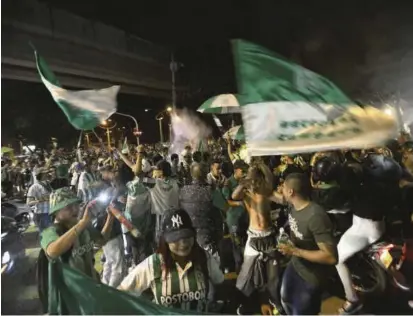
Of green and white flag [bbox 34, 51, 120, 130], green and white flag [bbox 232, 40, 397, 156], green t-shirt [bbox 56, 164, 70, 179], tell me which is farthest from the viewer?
green t-shirt [bbox 56, 164, 70, 179]

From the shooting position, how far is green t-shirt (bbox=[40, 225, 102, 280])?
1.93 m

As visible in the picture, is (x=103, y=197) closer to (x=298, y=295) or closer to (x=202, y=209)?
(x=202, y=209)

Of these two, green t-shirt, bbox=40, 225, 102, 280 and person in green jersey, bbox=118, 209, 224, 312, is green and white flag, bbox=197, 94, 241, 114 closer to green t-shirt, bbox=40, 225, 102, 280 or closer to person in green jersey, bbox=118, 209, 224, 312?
person in green jersey, bbox=118, 209, 224, 312

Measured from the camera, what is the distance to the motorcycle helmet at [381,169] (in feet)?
6.36

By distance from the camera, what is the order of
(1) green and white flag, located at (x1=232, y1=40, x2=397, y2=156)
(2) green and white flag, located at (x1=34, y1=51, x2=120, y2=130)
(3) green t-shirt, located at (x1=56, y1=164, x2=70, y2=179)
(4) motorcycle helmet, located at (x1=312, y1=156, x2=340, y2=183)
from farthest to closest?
1. (3) green t-shirt, located at (x1=56, y1=164, x2=70, y2=179)
2. (2) green and white flag, located at (x1=34, y1=51, x2=120, y2=130)
3. (4) motorcycle helmet, located at (x1=312, y1=156, x2=340, y2=183)
4. (1) green and white flag, located at (x1=232, y1=40, x2=397, y2=156)

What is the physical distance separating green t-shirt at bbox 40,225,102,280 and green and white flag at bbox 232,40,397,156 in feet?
2.72

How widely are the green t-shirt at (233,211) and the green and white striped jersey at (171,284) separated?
1.23 feet

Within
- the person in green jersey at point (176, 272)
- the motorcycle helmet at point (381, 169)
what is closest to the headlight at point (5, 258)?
the person in green jersey at point (176, 272)

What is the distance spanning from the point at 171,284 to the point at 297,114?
2.71ft

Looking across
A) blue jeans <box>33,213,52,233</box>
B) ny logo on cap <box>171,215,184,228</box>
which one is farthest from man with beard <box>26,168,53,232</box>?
ny logo on cap <box>171,215,184,228</box>

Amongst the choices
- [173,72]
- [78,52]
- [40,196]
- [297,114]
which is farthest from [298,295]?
[78,52]

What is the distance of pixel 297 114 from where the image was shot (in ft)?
5.77

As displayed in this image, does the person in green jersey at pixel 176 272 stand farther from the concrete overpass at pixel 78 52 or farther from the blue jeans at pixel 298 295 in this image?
the concrete overpass at pixel 78 52

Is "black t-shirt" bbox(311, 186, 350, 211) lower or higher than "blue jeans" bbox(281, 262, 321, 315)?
higher
